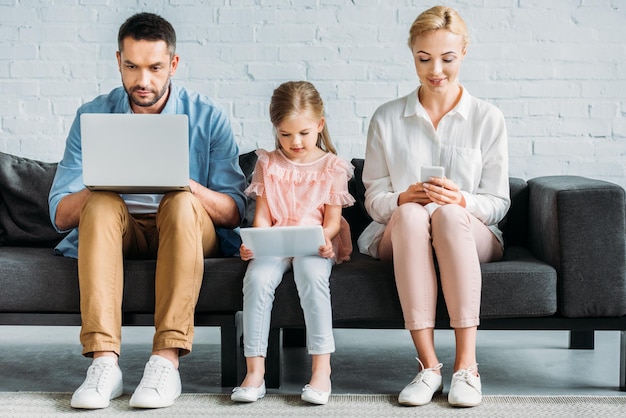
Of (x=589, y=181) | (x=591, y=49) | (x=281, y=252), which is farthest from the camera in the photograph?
(x=591, y=49)

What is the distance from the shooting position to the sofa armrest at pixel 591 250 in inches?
88.0

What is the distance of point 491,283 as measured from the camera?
2229mm

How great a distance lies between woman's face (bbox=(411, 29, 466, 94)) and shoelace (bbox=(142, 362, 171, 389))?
109 cm

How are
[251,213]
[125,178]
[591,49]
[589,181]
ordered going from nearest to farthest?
[125,178]
[589,181]
[251,213]
[591,49]

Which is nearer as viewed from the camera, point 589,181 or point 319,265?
point 319,265

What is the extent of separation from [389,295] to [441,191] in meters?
0.32

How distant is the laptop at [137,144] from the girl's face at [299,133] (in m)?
0.40

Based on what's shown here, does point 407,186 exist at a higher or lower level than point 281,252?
higher

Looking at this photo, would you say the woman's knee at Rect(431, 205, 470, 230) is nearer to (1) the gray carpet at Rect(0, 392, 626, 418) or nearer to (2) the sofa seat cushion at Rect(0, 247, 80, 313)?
(1) the gray carpet at Rect(0, 392, 626, 418)

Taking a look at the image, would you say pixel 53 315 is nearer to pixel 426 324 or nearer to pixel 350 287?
pixel 350 287

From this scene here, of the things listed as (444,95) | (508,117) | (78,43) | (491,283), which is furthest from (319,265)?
(78,43)

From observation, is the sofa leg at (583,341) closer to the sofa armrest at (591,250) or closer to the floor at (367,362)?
the floor at (367,362)

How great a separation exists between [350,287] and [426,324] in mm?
233

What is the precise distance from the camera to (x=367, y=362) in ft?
8.76
